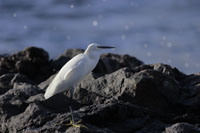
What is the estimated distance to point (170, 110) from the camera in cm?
984

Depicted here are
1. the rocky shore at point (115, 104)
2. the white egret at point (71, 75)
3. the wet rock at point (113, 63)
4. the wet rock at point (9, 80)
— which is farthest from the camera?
the wet rock at point (113, 63)

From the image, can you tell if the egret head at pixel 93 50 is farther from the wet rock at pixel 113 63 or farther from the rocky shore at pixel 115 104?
the wet rock at pixel 113 63

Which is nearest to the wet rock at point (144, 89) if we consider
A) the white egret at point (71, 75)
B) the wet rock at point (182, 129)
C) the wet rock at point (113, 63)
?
the white egret at point (71, 75)

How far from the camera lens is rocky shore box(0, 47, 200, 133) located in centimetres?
717

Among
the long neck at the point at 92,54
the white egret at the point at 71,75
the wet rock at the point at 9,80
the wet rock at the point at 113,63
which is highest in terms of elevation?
the long neck at the point at 92,54

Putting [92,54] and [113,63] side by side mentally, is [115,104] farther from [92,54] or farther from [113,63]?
[113,63]

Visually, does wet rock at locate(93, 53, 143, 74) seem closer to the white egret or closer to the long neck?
the long neck

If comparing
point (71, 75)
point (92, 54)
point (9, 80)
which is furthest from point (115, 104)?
point (9, 80)

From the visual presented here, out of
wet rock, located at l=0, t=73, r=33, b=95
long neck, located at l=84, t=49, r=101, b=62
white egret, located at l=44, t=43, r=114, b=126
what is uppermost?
long neck, located at l=84, t=49, r=101, b=62

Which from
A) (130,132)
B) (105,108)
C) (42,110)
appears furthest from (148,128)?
(42,110)

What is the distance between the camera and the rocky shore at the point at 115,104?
23.5 ft

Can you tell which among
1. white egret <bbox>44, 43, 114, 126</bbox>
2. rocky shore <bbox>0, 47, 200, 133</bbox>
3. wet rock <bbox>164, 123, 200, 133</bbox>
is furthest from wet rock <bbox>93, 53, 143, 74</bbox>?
wet rock <bbox>164, 123, 200, 133</bbox>

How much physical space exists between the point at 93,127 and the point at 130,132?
0.86 metres

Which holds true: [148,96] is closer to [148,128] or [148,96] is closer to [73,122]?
[148,128]
